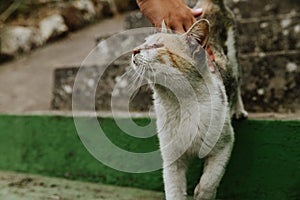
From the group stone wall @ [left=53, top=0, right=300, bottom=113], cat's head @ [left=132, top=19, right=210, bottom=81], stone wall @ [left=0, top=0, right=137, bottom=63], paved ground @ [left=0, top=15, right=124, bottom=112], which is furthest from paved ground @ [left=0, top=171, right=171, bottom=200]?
stone wall @ [left=0, top=0, right=137, bottom=63]

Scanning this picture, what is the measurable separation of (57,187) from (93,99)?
37.3 inches

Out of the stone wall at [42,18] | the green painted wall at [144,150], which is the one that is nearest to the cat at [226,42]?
the green painted wall at [144,150]

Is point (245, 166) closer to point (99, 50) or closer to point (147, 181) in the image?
point (147, 181)

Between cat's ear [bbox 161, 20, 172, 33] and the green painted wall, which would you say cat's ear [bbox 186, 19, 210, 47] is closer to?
cat's ear [bbox 161, 20, 172, 33]

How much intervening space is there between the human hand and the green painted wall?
2.06 ft

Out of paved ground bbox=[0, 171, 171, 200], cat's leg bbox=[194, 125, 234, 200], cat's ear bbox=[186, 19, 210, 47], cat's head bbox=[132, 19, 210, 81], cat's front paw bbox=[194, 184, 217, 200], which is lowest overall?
paved ground bbox=[0, 171, 171, 200]

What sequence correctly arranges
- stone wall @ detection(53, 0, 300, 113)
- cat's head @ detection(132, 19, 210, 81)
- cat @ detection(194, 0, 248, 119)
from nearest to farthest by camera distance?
cat's head @ detection(132, 19, 210, 81) < cat @ detection(194, 0, 248, 119) < stone wall @ detection(53, 0, 300, 113)

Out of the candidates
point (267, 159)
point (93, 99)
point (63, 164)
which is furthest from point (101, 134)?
point (267, 159)

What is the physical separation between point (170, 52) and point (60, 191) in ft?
4.07

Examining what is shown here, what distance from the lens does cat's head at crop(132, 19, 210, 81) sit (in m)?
1.80

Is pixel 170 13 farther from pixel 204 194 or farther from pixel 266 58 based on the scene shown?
pixel 266 58

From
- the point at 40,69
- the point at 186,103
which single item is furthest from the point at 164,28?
the point at 40,69

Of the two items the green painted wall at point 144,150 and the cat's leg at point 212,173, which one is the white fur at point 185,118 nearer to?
the cat's leg at point 212,173

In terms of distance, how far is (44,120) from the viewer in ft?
10.1
